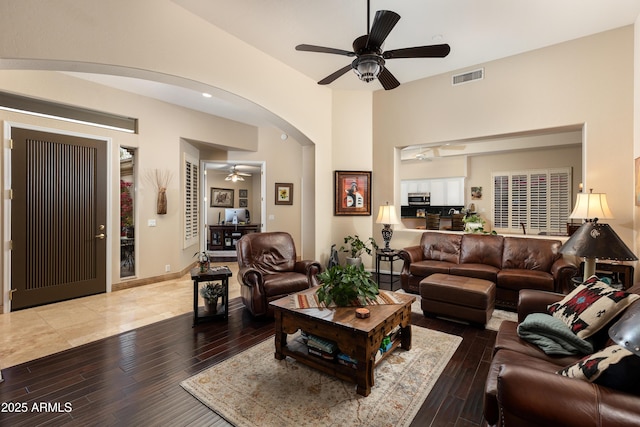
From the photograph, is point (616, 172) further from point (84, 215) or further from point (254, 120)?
point (84, 215)

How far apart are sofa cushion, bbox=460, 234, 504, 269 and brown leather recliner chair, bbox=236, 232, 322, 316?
8.21 feet

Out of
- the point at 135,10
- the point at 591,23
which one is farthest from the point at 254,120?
the point at 591,23

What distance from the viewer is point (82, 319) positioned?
362cm

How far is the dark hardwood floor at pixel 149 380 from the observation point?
6.38 feet

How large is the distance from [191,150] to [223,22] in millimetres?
3369

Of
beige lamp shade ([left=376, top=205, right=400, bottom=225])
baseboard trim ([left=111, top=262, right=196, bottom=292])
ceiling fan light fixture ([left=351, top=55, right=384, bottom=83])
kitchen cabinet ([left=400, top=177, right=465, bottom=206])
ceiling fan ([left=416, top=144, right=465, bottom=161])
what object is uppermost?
ceiling fan ([left=416, top=144, right=465, bottom=161])

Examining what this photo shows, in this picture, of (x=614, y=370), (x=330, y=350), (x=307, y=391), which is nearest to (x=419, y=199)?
(x=330, y=350)

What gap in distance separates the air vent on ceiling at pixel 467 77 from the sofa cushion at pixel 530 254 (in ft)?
8.96

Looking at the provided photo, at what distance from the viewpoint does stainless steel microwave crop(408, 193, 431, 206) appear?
9.39 meters

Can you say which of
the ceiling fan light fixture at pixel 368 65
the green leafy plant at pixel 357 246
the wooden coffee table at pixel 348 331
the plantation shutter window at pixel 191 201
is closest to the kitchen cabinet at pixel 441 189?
the green leafy plant at pixel 357 246

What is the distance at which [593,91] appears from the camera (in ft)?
13.5

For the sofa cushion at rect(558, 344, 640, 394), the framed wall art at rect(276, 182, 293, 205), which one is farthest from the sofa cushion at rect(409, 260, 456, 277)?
the framed wall art at rect(276, 182, 293, 205)

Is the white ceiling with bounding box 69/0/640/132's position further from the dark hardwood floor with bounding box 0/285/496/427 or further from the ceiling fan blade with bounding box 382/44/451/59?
the dark hardwood floor with bounding box 0/285/496/427

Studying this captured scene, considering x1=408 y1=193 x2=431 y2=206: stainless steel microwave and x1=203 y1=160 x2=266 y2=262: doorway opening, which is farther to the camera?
x1=408 y1=193 x2=431 y2=206: stainless steel microwave
